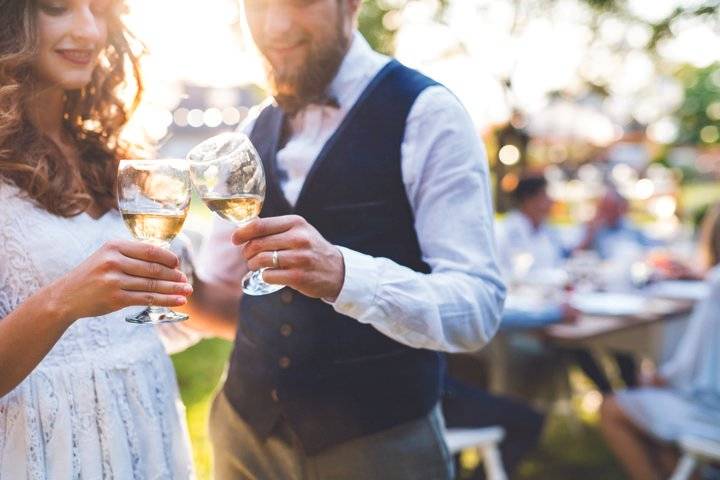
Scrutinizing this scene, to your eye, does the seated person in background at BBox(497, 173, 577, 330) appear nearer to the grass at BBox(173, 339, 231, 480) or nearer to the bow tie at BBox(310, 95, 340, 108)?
the grass at BBox(173, 339, 231, 480)

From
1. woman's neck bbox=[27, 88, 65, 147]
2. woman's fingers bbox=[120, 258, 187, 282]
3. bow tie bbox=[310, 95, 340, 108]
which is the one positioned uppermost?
bow tie bbox=[310, 95, 340, 108]

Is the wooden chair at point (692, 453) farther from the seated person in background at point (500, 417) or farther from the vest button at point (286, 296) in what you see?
the vest button at point (286, 296)

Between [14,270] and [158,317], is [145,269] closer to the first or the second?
[158,317]

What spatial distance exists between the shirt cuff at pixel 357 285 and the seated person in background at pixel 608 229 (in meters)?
6.46

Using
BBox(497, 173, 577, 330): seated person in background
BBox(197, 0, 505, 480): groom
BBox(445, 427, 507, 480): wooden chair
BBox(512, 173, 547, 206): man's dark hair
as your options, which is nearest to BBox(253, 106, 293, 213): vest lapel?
BBox(197, 0, 505, 480): groom

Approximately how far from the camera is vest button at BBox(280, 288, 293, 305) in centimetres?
185

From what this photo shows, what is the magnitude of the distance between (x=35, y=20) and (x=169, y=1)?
1.13 meters

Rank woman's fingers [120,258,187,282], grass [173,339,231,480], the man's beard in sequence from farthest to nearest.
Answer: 1. grass [173,339,231,480]
2. the man's beard
3. woman's fingers [120,258,187,282]

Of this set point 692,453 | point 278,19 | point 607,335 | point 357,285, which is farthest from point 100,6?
point 607,335

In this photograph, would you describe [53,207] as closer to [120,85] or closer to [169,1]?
[120,85]

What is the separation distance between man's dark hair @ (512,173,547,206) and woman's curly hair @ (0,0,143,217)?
15.4ft

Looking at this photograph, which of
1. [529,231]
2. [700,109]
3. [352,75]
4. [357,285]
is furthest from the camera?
[700,109]

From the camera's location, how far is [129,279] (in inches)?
51.0

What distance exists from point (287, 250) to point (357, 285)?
21cm
